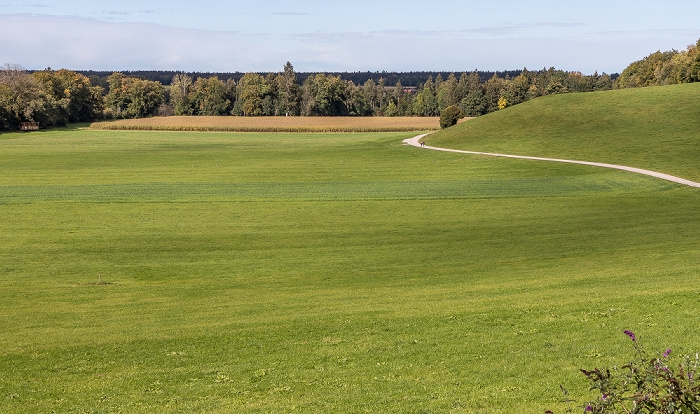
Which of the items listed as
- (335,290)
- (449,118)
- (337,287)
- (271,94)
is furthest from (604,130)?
(271,94)

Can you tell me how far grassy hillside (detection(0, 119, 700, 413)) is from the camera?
39.9 ft

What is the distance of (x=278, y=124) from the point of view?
491 ft

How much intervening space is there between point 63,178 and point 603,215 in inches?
1869

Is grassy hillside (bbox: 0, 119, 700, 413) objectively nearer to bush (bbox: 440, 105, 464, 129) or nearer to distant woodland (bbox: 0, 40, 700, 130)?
bush (bbox: 440, 105, 464, 129)

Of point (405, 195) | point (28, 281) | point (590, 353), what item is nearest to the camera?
point (590, 353)

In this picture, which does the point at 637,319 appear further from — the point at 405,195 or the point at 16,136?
the point at 16,136

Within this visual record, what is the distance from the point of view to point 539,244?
30953 millimetres

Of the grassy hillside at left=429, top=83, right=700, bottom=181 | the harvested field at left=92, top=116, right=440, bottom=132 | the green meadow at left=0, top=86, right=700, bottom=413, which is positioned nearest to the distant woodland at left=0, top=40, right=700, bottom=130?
the harvested field at left=92, top=116, right=440, bottom=132

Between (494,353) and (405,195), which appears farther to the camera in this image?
(405,195)

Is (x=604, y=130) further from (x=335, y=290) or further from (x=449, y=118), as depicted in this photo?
(x=335, y=290)

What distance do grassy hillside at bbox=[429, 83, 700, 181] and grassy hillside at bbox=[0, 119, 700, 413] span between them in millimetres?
14883

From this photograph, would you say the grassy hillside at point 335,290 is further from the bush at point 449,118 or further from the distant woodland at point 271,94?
the distant woodland at point 271,94

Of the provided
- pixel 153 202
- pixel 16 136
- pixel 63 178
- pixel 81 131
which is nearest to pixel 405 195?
pixel 153 202

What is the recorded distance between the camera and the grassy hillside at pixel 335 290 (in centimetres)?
1216
